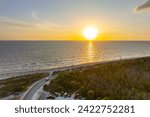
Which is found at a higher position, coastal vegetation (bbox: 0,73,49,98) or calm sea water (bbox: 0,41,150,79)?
coastal vegetation (bbox: 0,73,49,98)

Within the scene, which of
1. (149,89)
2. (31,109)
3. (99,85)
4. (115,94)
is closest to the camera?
(31,109)

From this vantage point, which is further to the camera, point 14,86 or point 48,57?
point 48,57

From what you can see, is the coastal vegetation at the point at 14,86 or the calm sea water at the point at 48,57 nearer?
the coastal vegetation at the point at 14,86

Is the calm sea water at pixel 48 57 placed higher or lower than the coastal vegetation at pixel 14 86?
lower

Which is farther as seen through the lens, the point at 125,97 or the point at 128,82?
the point at 128,82

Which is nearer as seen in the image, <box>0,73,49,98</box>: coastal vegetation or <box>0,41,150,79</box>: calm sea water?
<box>0,73,49,98</box>: coastal vegetation

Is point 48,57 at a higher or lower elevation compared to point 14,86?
lower

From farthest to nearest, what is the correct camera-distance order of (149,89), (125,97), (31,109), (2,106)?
(149,89) < (125,97) < (2,106) < (31,109)

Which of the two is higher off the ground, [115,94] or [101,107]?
[101,107]

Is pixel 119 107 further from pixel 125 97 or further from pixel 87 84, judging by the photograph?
pixel 87 84

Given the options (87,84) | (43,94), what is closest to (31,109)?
(43,94)
